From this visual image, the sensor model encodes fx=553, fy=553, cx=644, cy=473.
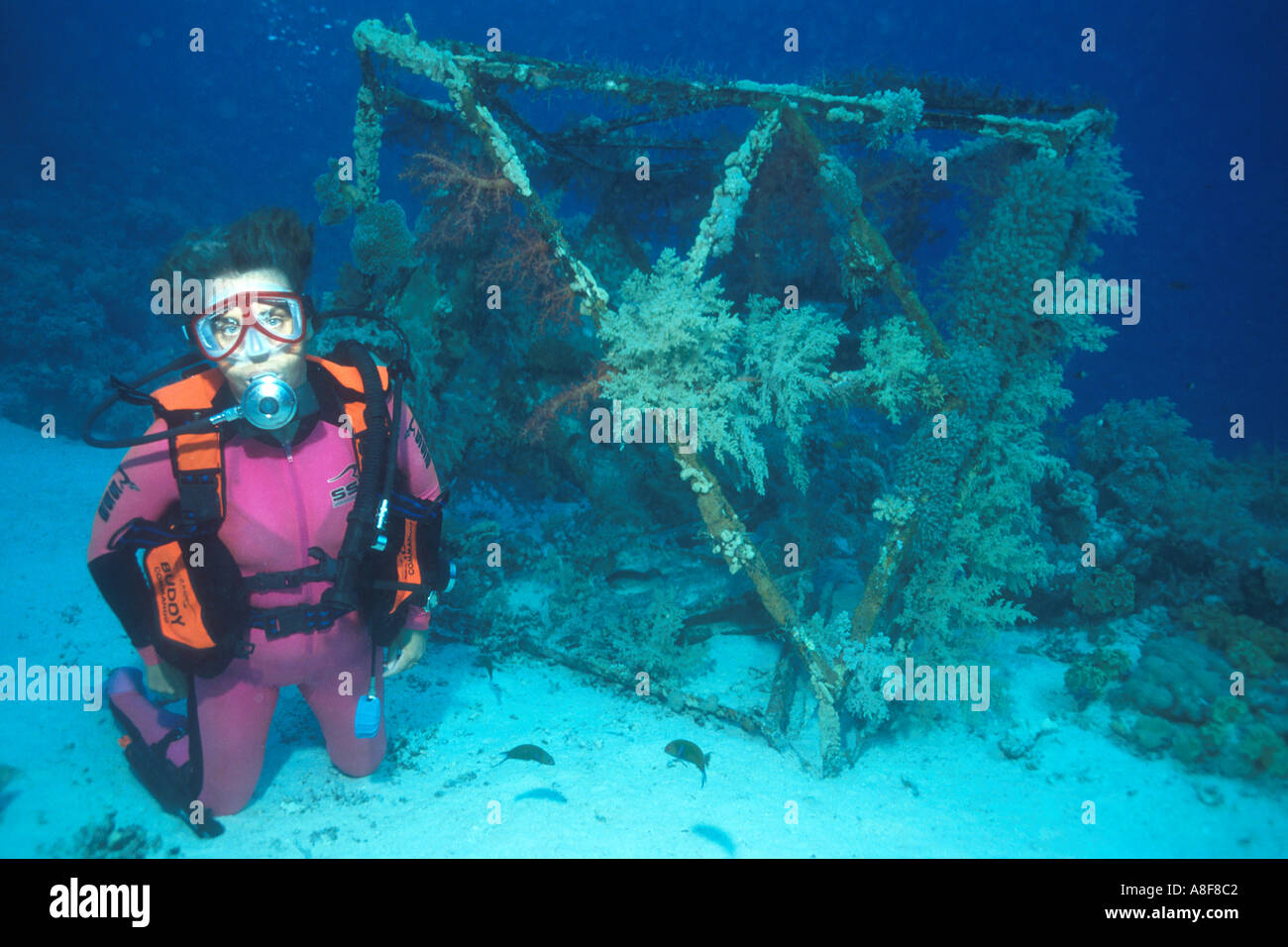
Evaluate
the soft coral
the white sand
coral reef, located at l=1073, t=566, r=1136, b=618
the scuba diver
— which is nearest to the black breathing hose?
the scuba diver

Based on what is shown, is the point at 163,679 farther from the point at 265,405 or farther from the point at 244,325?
the point at 244,325

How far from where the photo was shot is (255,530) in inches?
112

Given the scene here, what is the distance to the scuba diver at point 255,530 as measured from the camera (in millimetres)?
2605

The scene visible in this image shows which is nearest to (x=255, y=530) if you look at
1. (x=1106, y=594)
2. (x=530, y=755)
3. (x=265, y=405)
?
(x=265, y=405)

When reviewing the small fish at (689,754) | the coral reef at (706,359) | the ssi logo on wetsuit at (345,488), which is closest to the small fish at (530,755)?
the small fish at (689,754)

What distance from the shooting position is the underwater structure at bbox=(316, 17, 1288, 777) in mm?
3842

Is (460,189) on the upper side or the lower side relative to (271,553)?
upper

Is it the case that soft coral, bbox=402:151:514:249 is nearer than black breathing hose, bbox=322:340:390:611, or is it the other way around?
black breathing hose, bbox=322:340:390:611

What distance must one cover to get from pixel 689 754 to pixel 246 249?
12.3 ft

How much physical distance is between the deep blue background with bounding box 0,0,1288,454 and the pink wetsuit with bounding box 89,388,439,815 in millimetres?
3208

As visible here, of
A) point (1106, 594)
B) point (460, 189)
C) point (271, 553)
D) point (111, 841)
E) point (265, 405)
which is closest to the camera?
point (265, 405)

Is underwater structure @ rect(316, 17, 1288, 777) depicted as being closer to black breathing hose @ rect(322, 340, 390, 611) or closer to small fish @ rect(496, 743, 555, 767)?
small fish @ rect(496, 743, 555, 767)

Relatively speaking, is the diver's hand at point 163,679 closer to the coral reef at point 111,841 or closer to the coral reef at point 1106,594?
the coral reef at point 111,841
